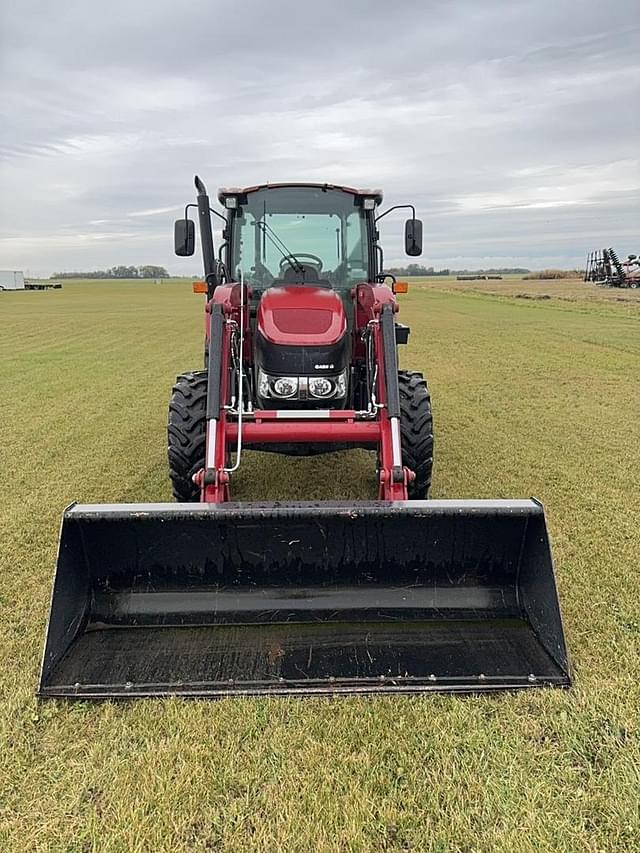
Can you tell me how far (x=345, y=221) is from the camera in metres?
5.12

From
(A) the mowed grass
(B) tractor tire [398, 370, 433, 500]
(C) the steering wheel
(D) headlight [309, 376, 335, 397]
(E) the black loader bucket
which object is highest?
(C) the steering wheel

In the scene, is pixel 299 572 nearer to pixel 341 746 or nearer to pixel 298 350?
pixel 341 746

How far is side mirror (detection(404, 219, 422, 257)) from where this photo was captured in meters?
5.29

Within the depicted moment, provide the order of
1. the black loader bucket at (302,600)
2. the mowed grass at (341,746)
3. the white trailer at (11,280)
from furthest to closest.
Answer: the white trailer at (11,280)
the black loader bucket at (302,600)
the mowed grass at (341,746)

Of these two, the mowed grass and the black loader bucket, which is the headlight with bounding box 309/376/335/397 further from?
the mowed grass

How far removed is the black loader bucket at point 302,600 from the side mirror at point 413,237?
2882 mm

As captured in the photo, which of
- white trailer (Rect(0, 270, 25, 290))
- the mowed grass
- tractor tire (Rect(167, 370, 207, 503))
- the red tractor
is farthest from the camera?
white trailer (Rect(0, 270, 25, 290))

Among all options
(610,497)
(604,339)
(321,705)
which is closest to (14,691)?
(321,705)

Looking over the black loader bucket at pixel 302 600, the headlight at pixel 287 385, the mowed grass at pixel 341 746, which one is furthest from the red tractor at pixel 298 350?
the mowed grass at pixel 341 746

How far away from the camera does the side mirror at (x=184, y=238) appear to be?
15.7ft

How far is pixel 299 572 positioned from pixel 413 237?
3262 mm

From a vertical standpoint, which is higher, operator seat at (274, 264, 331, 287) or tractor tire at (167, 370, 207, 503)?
operator seat at (274, 264, 331, 287)

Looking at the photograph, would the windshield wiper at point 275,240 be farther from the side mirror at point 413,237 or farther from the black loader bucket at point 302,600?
the black loader bucket at point 302,600

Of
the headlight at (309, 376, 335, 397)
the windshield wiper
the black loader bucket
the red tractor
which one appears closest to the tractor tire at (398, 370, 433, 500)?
the red tractor
